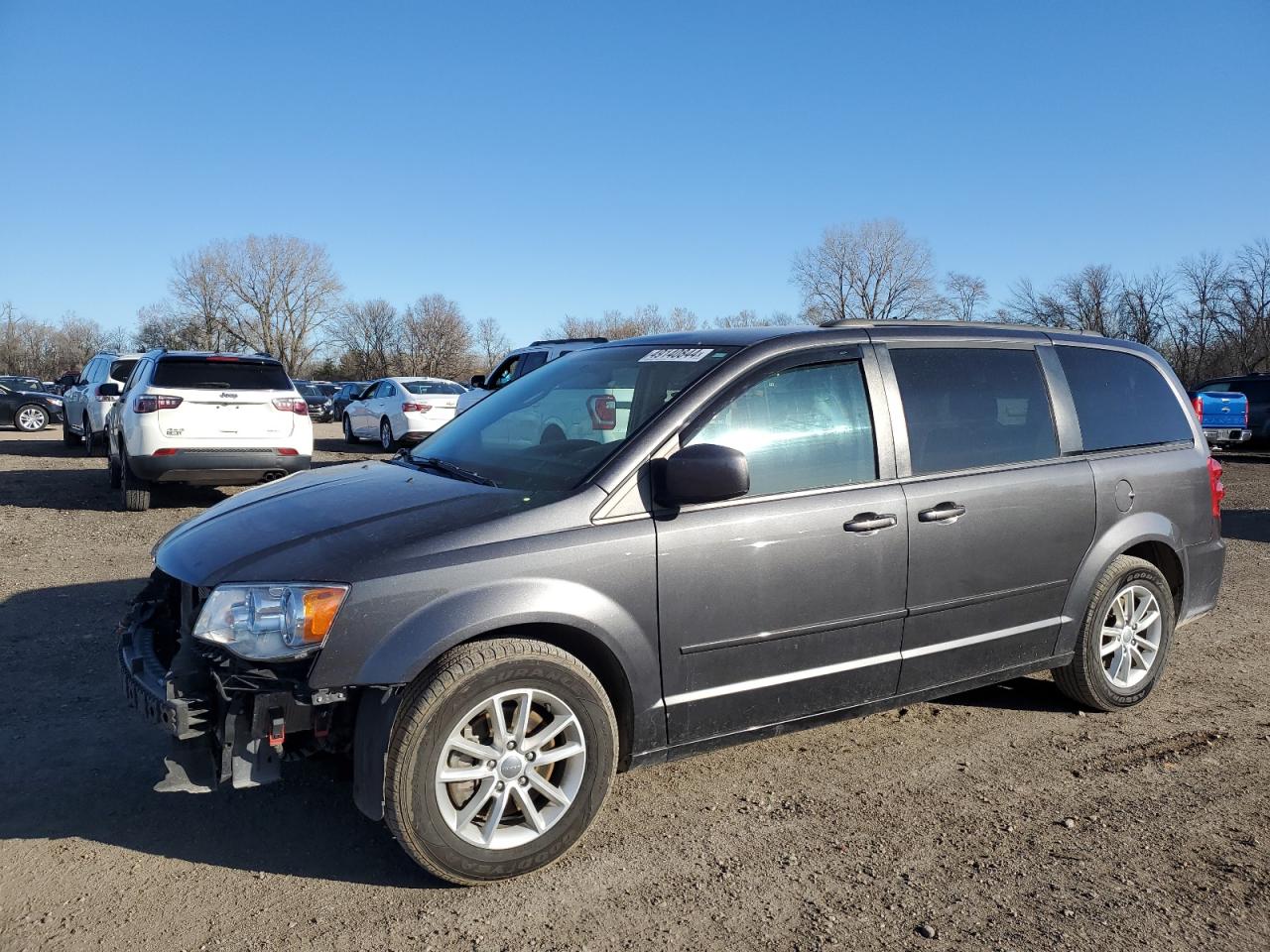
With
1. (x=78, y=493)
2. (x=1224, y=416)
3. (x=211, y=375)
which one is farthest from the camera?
(x=1224, y=416)

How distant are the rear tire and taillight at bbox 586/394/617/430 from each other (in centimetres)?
799

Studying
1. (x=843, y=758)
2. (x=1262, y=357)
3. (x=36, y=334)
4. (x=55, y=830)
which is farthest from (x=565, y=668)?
(x=36, y=334)

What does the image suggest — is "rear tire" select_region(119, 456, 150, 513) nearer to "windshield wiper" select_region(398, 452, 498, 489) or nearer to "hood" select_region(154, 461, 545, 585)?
"windshield wiper" select_region(398, 452, 498, 489)

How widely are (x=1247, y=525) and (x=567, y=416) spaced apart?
9.47 meters

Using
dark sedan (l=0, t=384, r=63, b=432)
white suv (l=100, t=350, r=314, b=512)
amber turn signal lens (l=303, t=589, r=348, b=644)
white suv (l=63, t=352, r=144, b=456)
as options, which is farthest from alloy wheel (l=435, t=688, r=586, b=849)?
dark sedan (l=0, t=384, r=63, b=432)

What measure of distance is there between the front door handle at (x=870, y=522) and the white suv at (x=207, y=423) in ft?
24.2

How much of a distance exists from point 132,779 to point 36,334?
367 feet

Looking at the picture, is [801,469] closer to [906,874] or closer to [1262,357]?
[906,874]

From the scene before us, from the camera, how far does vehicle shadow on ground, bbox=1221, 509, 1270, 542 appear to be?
9.55m

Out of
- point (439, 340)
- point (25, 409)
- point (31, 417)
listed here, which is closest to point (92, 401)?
point (25, 409)

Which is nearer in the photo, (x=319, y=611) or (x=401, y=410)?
(x=319, y=611)

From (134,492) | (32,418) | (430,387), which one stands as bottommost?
(134,492)

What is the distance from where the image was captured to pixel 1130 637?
15.0ft

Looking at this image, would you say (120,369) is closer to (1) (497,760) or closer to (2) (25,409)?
(2) (25,409)
